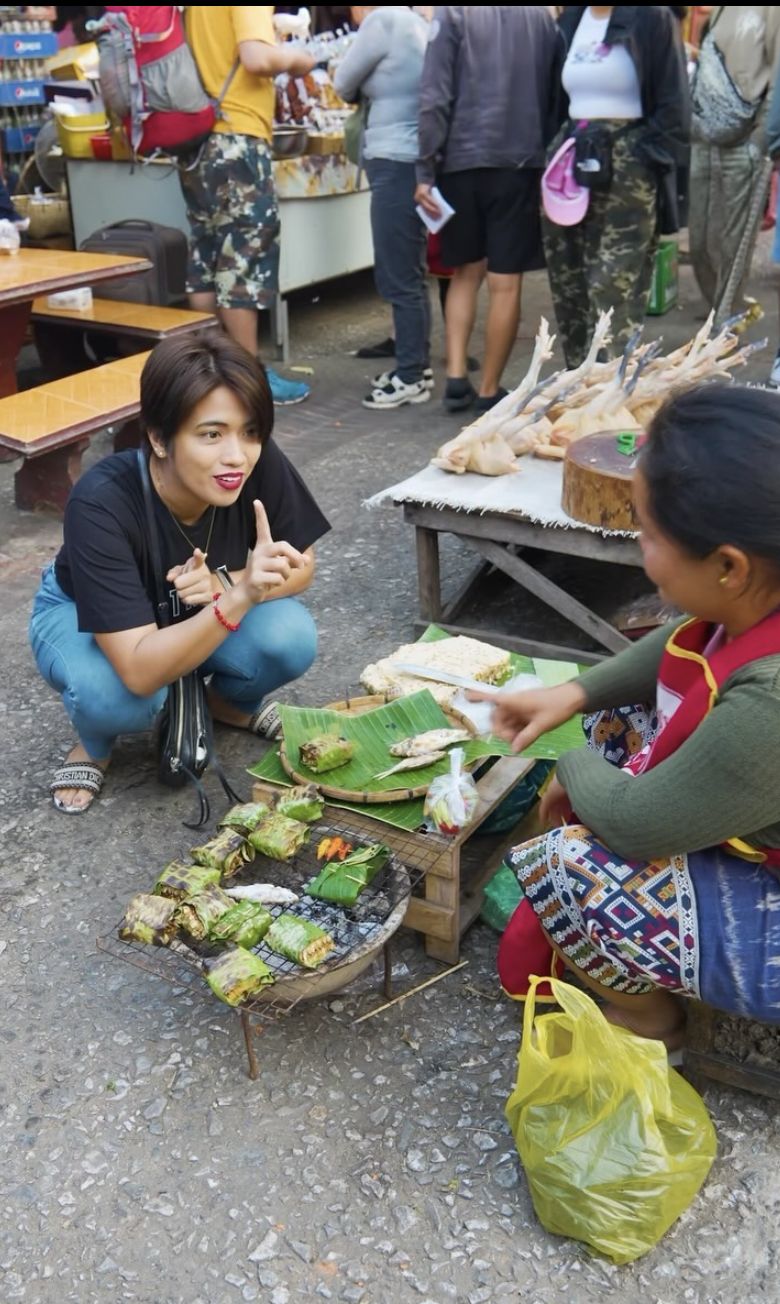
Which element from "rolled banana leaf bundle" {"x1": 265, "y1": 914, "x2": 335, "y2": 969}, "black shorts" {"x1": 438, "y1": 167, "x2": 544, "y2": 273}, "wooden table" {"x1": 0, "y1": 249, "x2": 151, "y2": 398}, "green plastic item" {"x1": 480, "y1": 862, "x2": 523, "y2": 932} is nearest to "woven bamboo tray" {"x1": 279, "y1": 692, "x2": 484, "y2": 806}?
"green plastic item" {"x1": 480, "y1": 862, "x2": 523, "y2": 932}

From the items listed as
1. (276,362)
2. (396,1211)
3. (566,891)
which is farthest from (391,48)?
(396,1211)

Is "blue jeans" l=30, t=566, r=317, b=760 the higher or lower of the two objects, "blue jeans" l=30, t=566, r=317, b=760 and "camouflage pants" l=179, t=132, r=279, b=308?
the lower

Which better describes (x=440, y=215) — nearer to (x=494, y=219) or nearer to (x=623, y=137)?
(x=494, y=219)

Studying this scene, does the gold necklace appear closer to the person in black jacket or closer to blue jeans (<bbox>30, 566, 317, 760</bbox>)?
blue jeans (<bbox>30, 566, 317, 760</bbox>)

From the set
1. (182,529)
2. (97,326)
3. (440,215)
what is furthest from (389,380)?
(182,529)

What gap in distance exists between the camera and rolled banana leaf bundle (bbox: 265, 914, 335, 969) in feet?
7.13

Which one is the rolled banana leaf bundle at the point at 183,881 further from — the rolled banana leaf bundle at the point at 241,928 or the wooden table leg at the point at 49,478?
the wooden table leg at the point at 49,478

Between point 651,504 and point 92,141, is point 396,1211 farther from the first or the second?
point 92,141

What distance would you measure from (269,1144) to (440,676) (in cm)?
125

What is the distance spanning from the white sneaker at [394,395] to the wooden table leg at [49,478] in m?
2.00

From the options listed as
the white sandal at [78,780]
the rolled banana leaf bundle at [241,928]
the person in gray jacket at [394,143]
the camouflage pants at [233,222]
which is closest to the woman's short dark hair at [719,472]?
the rolled banana leaf bundle at [241,928]

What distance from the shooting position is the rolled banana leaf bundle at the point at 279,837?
2.44 m

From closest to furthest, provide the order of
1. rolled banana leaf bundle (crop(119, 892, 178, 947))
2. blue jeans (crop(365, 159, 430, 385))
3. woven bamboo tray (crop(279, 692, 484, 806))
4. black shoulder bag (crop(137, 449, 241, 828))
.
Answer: rolled banana leaf bundle (crop(119, 892, 178, 947)) < woven bamboo tray (crop(279, 692, 484, 806)) < black shoulder bag (crop(137, 449, 241, 828)) < blue jeans (crop(365, 159, 430, 385))

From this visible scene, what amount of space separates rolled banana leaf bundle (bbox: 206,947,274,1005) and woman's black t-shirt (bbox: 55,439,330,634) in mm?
935
